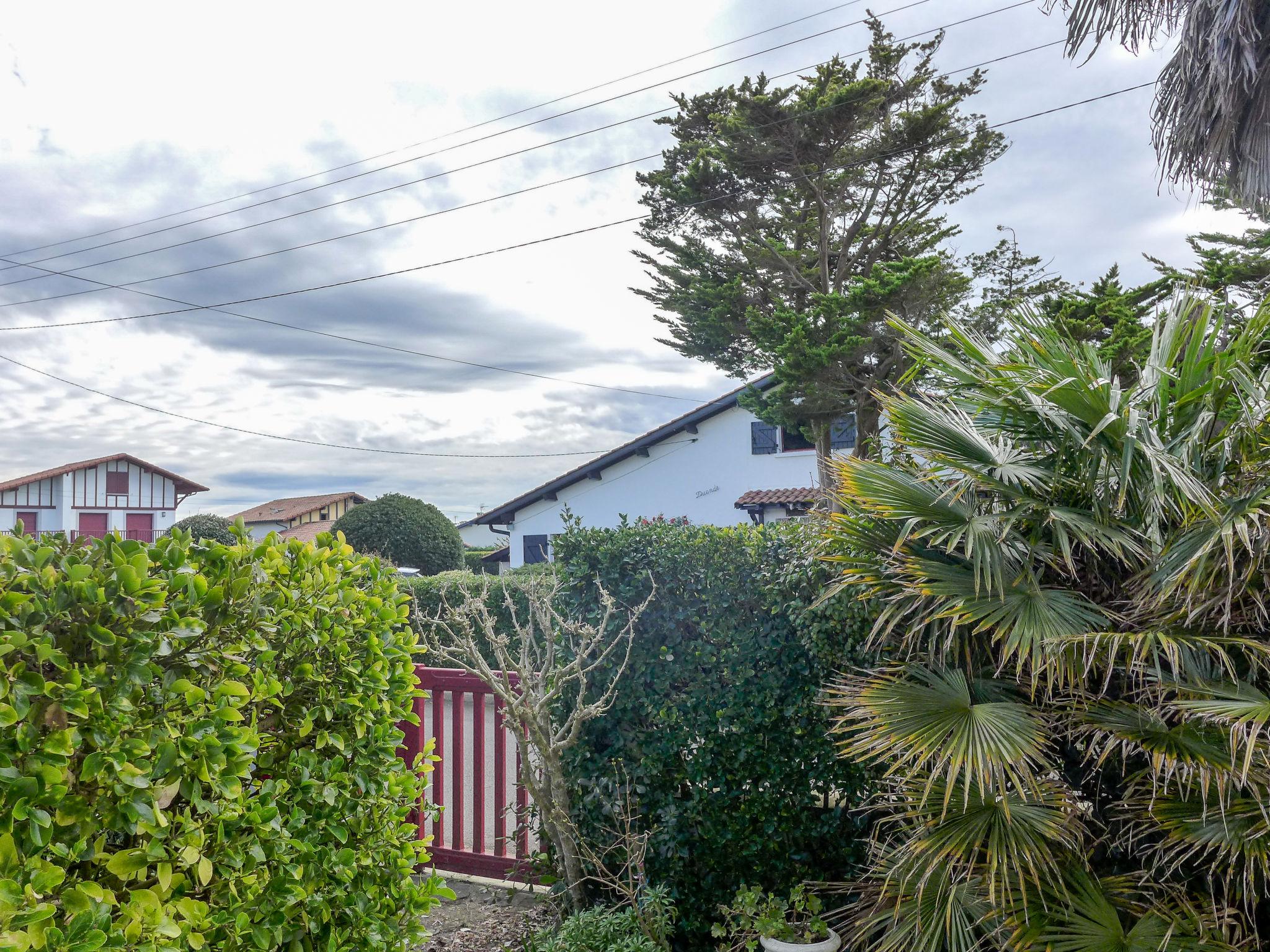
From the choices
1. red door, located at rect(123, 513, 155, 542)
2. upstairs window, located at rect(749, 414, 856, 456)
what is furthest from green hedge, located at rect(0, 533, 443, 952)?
red door, located at rect(123, 513, 155, 542)

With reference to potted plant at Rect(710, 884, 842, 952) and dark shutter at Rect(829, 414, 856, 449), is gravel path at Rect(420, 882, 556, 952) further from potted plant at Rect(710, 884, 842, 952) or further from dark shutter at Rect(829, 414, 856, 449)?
dark shutter at Rect(829, 414, 856, 449)

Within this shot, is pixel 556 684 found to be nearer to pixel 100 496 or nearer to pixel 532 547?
pixel 532 547

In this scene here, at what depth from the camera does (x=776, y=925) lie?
3.39 metres

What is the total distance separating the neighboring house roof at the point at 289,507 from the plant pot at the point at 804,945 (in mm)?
34354

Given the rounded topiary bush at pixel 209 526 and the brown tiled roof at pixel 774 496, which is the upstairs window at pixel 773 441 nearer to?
the brown tiled roof at pixel 774 496

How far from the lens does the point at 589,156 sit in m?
17.1

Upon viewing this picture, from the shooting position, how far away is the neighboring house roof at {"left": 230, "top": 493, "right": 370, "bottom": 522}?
115ft

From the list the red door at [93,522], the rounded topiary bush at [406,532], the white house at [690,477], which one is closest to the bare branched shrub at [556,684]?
the white house at [690,477]

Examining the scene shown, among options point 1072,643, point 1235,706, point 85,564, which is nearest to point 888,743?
point 1072,643

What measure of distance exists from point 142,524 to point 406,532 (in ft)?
51.9

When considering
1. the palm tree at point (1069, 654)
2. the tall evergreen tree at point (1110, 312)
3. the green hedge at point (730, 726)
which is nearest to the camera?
the palm tree at point (1069, 654)

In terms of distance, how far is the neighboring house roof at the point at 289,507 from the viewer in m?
35.0

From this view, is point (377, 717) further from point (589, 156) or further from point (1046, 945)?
point (589, 156)

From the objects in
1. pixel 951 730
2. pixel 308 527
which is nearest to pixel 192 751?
pixel 951 730
